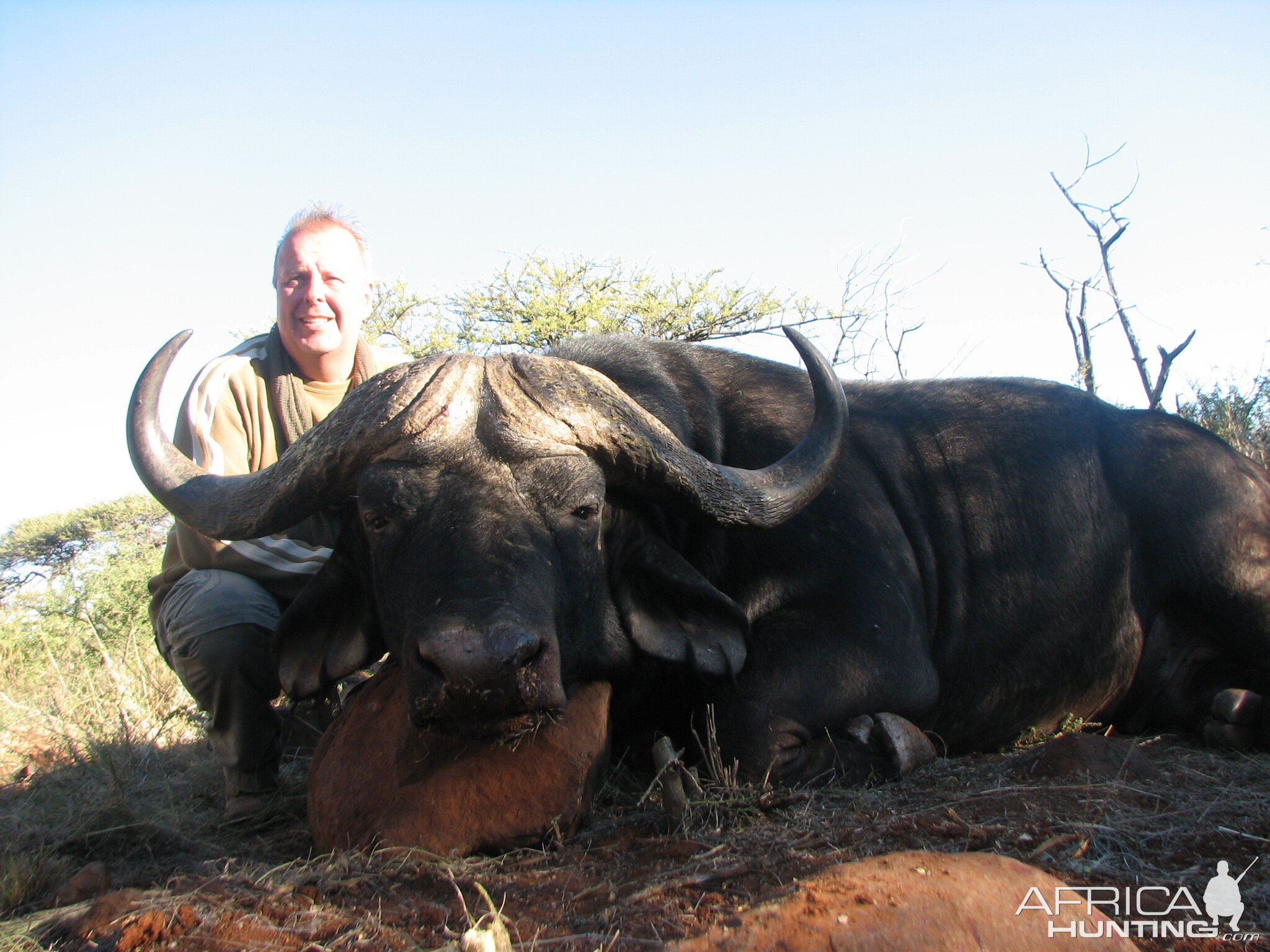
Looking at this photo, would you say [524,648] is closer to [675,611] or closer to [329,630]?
[675,611]

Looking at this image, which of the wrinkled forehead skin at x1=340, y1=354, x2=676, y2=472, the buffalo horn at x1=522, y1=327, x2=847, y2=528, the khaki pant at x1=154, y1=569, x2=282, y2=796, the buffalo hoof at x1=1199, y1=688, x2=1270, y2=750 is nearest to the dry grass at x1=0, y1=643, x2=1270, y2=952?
the buffalo hoof at x1=1199, y1=688, x2=1270, y2=750

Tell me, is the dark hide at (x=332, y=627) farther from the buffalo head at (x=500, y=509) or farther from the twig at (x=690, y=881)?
the twig at (x=690, y=881)

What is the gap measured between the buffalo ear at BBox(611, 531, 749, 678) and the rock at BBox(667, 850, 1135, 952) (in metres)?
1.53

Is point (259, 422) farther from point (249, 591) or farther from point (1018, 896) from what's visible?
point (1018, 896)

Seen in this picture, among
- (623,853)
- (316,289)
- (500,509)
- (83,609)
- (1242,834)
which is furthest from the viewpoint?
(83,609)

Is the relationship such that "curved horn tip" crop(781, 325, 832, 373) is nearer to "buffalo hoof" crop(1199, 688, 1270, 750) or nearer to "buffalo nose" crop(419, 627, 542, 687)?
"buffalo nose" crop(419, 627, 542, 687)

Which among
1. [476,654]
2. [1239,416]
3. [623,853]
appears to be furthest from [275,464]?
[1239,416]

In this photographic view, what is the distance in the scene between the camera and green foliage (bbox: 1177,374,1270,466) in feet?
26.1

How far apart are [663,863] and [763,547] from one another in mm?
1590

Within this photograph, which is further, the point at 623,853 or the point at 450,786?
the point at 450,786

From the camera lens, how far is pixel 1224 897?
183 centimetres

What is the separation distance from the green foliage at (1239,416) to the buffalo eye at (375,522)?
734 cm

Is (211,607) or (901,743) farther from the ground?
(211,607)

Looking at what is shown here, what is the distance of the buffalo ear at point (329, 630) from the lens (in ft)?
10.6
